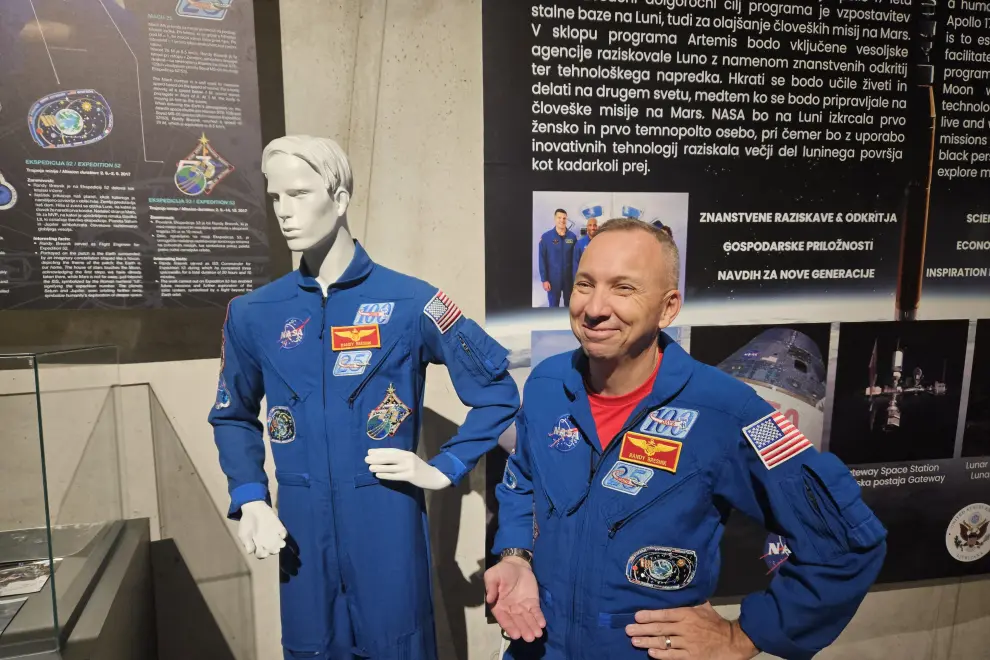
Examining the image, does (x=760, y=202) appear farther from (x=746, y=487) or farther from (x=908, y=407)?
(x=746, y=487)

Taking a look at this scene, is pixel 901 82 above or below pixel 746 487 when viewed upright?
above

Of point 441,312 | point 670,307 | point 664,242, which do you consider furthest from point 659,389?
point 441,312

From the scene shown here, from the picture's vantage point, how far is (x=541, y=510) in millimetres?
1322

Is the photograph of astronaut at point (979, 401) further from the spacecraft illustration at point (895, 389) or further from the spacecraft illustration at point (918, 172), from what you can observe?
the spacecraft illustration at point (918, 172)

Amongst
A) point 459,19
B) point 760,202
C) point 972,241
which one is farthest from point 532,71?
point 972,241

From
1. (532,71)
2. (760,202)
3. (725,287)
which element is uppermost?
(532,71)

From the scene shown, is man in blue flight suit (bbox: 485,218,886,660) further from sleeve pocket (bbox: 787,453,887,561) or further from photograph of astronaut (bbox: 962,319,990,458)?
photograph of astronaut (bbox: 962,319,990,458)

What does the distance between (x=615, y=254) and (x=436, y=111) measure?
117 cm

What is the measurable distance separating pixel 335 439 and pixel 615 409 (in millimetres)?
710

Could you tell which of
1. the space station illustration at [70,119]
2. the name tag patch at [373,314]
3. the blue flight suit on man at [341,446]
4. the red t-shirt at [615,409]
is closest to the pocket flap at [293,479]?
the blue flight suit on man at [341,446]

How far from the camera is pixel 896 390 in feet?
7.99

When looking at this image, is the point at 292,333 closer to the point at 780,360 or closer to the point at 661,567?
the point at 661,567

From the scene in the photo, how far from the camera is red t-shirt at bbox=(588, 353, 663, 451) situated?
1.29 meters

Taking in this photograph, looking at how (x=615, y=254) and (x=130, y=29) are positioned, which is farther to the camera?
(x=130, y=29)
